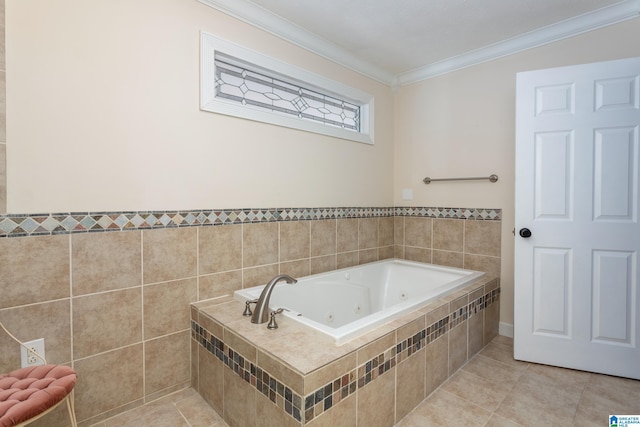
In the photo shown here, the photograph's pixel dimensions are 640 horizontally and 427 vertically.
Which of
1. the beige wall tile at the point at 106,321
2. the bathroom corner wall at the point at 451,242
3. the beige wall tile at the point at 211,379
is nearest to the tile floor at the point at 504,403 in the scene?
the beige wall tile at the point at 211,379

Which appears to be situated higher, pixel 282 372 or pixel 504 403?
pixel 282 372

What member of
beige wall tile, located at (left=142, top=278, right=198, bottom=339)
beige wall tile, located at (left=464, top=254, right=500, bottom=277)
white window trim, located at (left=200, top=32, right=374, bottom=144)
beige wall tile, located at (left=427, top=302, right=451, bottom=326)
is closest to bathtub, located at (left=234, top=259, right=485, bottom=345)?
beige wall tile, located at (left=427, top=302, right=451, bottom=326)

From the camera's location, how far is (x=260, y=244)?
85.0 inches

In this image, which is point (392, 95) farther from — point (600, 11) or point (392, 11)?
point (600, 11)

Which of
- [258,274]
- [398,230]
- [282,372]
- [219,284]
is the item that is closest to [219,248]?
[219,284]

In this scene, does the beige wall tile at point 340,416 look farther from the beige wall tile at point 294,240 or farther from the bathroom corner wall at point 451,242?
the bathroom corner wall at point 451,242

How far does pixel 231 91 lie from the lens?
209 cm

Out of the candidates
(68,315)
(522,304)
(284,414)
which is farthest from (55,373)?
(522,304)

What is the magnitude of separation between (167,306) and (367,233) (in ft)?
6.02

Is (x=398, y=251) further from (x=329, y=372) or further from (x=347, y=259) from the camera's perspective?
(x=329, y=372)

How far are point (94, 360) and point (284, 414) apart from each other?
1045 mm

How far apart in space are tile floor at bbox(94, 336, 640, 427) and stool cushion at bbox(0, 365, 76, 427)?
0.53 meters

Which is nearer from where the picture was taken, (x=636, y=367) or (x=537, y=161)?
(x=636, y=367)

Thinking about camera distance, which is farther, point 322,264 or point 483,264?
point 483,264
